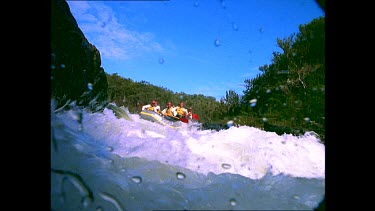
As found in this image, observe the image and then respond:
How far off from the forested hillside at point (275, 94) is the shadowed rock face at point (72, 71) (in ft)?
0.98

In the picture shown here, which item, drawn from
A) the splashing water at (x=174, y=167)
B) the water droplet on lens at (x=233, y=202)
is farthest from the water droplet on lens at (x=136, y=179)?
the water droplet on lens at (x=233, y=202)

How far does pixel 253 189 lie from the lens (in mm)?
1499

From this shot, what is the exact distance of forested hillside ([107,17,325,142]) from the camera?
1.90m

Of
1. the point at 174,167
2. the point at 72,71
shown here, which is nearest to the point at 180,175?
the point at 174,167

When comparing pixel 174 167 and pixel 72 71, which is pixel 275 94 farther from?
pixel 72 71

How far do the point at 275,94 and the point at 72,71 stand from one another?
1.83m

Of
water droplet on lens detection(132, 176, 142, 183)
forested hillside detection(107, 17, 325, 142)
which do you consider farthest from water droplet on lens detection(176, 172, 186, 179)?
forested hillside detection(107, 17, 325, 142)

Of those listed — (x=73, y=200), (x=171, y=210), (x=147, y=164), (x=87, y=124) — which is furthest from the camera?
(x=87, y=124)

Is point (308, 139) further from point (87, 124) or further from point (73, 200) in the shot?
point (87, 124)

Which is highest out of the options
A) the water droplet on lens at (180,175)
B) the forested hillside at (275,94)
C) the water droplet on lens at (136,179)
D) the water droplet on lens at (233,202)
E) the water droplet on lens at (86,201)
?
the forested hillside at (275,94)

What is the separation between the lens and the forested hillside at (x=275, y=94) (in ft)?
6.22

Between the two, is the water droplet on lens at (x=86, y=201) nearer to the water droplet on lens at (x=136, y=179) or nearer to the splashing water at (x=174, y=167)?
the splashing water at (x=174, y=167)
